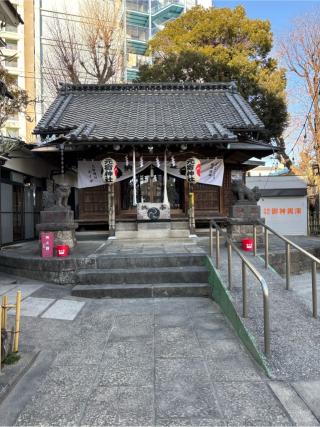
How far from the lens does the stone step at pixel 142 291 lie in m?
6.73

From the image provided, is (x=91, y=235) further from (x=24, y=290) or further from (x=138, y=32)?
(x=138, y=32)

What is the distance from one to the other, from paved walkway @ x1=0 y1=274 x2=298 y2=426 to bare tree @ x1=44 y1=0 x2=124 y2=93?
1666 cm

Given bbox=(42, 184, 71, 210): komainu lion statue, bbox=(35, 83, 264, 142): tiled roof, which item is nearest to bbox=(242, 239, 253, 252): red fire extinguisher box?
bbox=(35, 83, 264, 142): tiled roof

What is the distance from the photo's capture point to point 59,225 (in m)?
8.62

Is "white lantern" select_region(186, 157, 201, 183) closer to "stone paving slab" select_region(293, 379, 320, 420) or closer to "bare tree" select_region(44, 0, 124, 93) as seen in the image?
"stone paving slab" select_region(293, 379, 320, 420)

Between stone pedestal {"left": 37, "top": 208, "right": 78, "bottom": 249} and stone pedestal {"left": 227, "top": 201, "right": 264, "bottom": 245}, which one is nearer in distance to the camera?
stone pedestal {"left": 37, "top": 208, "right": 78, "bottom": 249}

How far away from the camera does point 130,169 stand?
37.9 feet

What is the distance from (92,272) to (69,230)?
6.77 feet

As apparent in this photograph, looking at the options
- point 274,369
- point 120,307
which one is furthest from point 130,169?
point 274,369

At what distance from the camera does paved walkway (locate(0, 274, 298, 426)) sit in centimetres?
300

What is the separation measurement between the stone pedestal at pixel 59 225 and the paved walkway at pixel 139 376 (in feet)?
11.4

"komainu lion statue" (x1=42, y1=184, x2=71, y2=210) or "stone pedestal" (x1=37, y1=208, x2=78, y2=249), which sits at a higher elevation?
"komainu lion statue" (x1=42, y1=184, x2=71, y2=210)

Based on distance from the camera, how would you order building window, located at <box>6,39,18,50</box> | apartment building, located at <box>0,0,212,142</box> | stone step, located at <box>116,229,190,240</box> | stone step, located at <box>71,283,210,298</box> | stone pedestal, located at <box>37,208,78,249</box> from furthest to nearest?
building window, located at <box>6,39,18,50</box> → apartment building, located at <box>0,0,212,142</box> → stone step, located at <box>116,229,190,240</box> → stone pedestal, located at <box>37,208,78,249</box> → stone step, located at <box>71,283,210,298</box>

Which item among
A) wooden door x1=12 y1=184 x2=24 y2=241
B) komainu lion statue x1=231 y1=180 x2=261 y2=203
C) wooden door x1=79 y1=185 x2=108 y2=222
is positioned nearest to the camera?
komainu lion statue x1=231 y1=180 x2=261 y2=203
